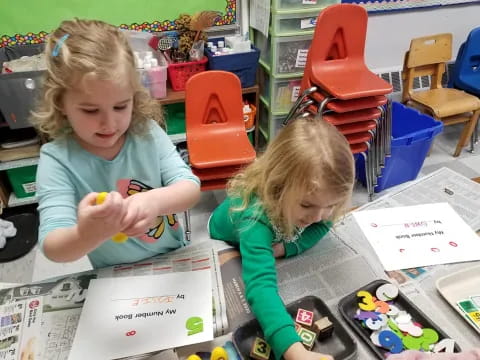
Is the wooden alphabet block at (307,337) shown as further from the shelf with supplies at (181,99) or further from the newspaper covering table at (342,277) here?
the shelf with supplies at (181,99)

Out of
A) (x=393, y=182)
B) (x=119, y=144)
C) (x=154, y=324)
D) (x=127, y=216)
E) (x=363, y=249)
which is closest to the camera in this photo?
(x=127, y=216)

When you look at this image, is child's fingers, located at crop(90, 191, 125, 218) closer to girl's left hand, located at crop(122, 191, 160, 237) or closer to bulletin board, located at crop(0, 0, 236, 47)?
girl's left hand, located at crop(122, 191, 160, 237)

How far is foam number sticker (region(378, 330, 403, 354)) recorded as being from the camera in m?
0.63

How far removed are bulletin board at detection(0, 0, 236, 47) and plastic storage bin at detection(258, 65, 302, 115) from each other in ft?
1.38

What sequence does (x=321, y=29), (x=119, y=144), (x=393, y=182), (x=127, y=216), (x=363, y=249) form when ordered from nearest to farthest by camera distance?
(x=127, y=216) → (x=119, y=144) → (x=363, y=249) → (x=321, y=29) → (x=393, y=182)

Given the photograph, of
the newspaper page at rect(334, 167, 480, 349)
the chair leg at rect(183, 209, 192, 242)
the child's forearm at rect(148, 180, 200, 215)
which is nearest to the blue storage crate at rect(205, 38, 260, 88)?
the chair leg at rect(183, 209, 192, 242)

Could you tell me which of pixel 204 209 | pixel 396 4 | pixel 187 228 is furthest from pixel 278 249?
pixel 396 4

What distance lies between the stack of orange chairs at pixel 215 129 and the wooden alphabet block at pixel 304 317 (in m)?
0.86

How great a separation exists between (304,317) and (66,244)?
1.39 ft

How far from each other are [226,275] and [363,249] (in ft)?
1.08

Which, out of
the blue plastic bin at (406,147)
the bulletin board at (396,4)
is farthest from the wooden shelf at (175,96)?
the bulletin board at (396,4)

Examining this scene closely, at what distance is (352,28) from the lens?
1680mm

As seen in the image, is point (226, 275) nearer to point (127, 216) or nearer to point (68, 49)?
point (127, 216)

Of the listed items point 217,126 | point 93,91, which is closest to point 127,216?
point 93,91
